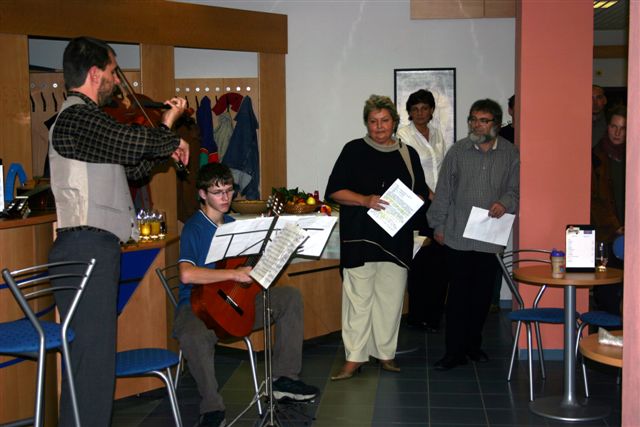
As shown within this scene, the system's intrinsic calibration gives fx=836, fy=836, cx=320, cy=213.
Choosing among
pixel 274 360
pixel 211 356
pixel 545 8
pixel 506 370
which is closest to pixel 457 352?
pixel 506 370

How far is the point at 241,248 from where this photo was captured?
3787mm

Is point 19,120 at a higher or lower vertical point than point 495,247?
higher

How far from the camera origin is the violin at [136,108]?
3.39 meters

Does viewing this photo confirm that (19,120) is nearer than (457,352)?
No

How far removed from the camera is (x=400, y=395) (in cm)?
473

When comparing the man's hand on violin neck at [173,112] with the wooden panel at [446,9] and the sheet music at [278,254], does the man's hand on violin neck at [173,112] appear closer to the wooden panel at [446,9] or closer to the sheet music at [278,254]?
the sheet music at [278,254]

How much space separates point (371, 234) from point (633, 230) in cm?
286

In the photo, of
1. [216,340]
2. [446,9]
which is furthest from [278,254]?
[446,9]

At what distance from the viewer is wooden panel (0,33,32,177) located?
577 cm

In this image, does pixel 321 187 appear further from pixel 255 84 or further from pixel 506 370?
pixel 506 370

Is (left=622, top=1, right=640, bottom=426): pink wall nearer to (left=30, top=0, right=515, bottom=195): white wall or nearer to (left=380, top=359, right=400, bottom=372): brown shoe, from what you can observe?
(left=380, top=359, right=400, bottom=372): brown shoe

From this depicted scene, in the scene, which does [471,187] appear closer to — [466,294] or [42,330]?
[466,294]

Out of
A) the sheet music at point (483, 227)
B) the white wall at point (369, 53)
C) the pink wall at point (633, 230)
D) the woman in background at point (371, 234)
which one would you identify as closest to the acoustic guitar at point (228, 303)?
the woman in background at point (371, 234)

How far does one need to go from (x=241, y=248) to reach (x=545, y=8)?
2.76 meters
